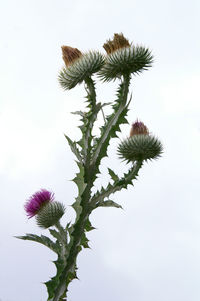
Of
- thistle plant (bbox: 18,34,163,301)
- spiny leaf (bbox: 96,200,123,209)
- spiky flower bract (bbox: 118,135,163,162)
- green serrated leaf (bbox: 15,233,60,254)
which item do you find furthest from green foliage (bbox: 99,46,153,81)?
green serrated leaf (bbox: 15,233,60,254)

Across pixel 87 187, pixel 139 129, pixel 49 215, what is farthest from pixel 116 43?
pixel 49 215

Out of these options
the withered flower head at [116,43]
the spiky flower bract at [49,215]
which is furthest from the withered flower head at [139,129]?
the spiky flower bract at [49,215]

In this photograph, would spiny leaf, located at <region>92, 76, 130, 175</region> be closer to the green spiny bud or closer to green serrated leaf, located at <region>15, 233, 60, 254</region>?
the green spiny bud

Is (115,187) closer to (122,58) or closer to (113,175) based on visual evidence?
(113,175)

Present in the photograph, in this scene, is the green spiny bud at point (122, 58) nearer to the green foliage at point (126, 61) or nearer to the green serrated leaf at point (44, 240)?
the green foliage at point (126, 61)

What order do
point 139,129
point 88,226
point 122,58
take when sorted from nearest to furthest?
point 88,226 → point 122,58 → point 139,129

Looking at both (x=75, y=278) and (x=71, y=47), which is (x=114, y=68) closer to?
(x=71, y=47)

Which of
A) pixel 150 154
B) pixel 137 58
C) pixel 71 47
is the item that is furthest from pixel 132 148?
pixel 71 47
